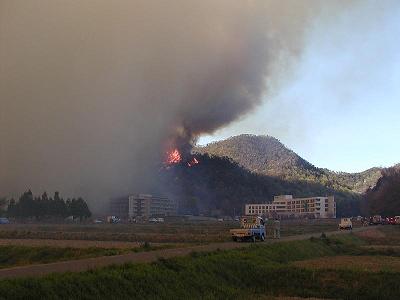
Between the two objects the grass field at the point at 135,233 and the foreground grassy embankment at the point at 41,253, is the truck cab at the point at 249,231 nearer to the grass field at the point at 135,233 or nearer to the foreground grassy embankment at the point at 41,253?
the grass field at the point at 135,233

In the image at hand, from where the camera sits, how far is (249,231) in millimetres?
46688

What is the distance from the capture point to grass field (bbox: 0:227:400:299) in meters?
16.6

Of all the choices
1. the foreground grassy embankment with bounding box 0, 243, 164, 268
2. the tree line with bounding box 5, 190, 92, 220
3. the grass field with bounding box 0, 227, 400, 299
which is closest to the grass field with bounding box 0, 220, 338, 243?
the foreground grassy embankment with bounding box 0, 243, 164, 268

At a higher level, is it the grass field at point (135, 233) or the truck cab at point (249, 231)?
the truck cab at point (249, 231)

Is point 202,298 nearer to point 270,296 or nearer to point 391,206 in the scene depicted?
point 270,296

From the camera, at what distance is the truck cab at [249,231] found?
4675 cm

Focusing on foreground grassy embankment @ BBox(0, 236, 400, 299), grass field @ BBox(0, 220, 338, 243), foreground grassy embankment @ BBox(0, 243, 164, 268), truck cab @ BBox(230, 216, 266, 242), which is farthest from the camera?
grass field @ BBox(0, 220, 338, 243)

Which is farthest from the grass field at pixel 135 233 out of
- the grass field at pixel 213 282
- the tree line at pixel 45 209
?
the tree line at pixel 45 209

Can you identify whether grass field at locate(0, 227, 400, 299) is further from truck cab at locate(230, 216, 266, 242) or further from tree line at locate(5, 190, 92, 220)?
tree line at locate(5, 190, 92, 220)

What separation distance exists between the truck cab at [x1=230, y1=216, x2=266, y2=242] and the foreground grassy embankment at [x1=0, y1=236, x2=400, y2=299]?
611 inches

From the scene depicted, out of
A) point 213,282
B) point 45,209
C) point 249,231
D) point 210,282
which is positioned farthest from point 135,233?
point 45,209

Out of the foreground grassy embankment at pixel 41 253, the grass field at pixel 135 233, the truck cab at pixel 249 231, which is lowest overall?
the grass field at pixel 135 233

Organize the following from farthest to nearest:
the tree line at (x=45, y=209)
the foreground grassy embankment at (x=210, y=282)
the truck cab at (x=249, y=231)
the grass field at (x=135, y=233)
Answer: the tree line at (x=45, y=209) → the grass field at (x=135, y=233) → the truck cab at (x=249, y=231) → the foreground grassy embankment at (x=210, y=282)

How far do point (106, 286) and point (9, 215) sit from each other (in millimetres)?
148509
